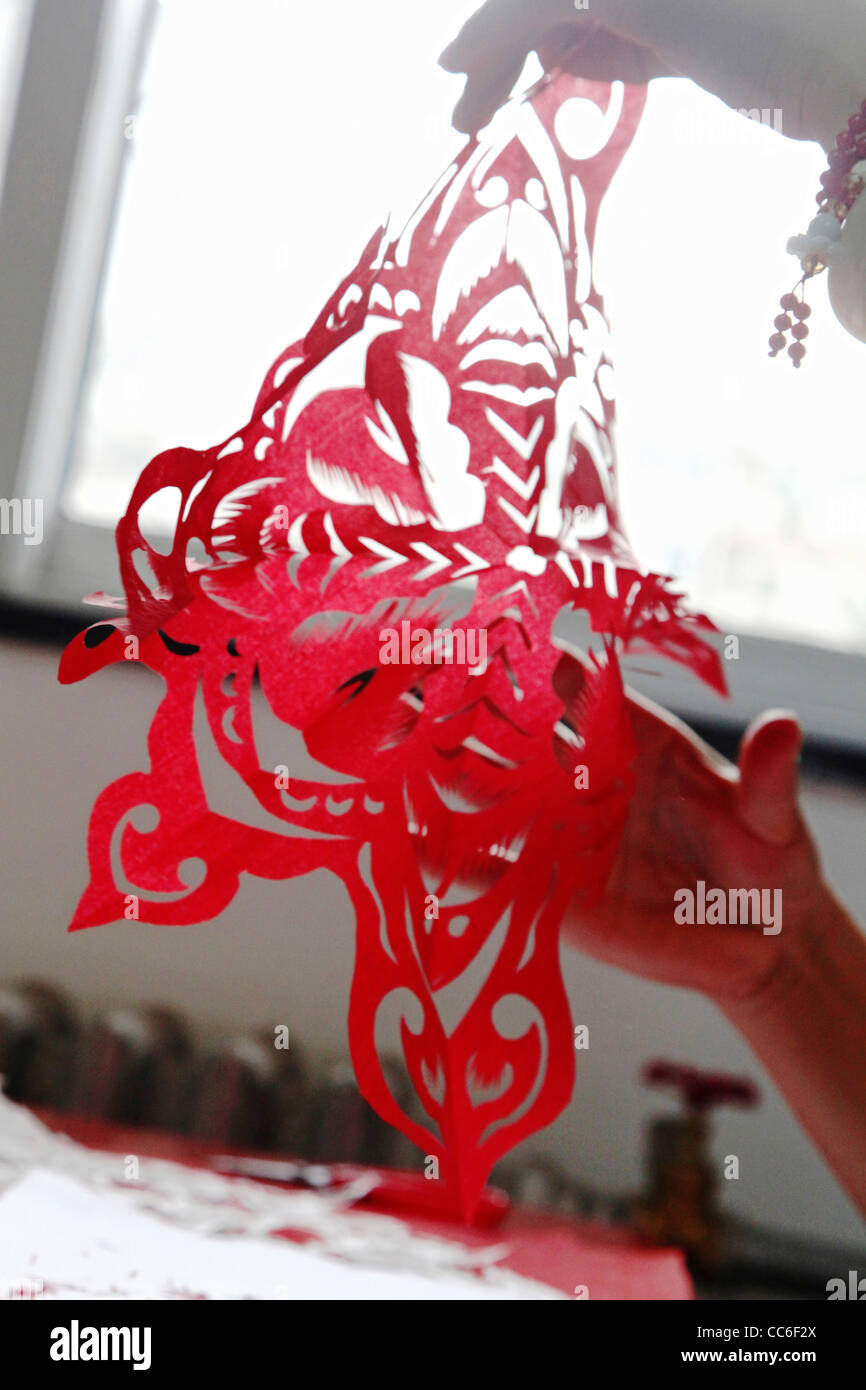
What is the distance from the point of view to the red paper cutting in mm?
600

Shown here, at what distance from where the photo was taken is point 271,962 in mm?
987

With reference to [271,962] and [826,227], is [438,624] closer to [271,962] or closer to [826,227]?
[826,227]

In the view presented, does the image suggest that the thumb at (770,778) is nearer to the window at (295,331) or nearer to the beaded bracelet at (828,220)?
the beaded bracelet at (828,220)

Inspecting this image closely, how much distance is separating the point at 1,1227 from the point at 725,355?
3.02ft

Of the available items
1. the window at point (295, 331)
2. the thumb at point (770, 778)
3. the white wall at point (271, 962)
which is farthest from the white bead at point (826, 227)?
the white wall at point (271, 962)

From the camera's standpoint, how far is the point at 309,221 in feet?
3.51

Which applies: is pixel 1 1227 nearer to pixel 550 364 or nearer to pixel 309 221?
pixel 550 364

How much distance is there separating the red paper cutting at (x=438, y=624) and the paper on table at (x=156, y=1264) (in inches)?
5.7

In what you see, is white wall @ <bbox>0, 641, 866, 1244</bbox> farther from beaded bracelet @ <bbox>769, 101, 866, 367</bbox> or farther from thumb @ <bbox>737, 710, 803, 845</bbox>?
beaded bracelet @ <bbox>769, 101, 866, 367</bbox>

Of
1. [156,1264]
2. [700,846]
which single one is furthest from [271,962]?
[700,846]

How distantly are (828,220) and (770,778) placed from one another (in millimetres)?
323

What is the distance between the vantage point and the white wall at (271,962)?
3.10 ft
